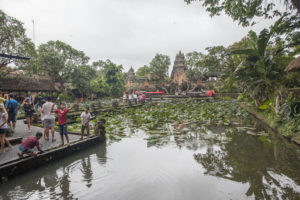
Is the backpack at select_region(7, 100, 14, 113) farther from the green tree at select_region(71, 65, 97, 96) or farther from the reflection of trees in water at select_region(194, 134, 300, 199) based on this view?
the green tree at select_region(71, 65, 97, 96)

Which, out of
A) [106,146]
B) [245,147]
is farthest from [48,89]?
[245,147]

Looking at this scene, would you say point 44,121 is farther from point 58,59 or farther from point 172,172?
point 58,59

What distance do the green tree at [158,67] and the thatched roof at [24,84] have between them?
22901 mm

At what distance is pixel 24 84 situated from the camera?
2108 centimetres

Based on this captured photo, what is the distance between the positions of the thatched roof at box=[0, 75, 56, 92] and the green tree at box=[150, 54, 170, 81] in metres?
22.9

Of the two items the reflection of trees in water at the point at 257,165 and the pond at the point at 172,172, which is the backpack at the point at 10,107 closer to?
the pond at the point at 172,172

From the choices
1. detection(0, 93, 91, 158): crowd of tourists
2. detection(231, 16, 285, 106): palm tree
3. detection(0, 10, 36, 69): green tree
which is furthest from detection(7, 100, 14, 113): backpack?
detection(0, 10, 36, 69): green tree

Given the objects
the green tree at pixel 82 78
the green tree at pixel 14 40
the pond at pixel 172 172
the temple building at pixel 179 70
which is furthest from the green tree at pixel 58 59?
the pond at pixel 172 172

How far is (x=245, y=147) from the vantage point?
18.4 ft

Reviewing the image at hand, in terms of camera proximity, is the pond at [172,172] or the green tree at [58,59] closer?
the pond at [172,172]

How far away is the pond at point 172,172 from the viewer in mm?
3227

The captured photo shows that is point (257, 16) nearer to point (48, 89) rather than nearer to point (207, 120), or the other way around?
point (207, 120)

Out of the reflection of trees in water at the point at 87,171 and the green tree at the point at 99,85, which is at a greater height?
the green tree at the point at 99,85

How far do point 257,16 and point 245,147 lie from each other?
16.3ft
